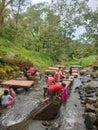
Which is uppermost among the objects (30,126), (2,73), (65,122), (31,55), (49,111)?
(31,55)

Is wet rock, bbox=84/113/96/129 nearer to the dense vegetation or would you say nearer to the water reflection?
the water reflection

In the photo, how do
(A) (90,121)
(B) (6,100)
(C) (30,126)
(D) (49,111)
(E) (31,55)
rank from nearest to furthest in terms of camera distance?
(C) (30,126) < (A) (90,121) < (D) (49,111) < (B) (6,100) < (E) (31,55)

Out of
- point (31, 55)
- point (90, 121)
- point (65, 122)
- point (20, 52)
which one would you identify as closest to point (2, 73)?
point (65, 122)

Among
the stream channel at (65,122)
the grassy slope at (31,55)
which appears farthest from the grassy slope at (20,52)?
the stream channel at (65,122)

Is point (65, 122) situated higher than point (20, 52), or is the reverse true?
point (20, 52)

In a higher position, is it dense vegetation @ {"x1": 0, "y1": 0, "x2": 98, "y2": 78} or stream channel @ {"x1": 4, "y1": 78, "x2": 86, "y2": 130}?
dense vegetation @ {"x1": 0, "y1": 0, "x2": 98, "y2": 78}

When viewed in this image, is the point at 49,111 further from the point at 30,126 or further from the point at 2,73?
the point at 2,73

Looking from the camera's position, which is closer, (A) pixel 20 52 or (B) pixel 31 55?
(A) pixel 20 52

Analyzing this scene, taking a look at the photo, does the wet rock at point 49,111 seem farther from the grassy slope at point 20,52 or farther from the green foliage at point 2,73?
the grassy slope at point 20,52

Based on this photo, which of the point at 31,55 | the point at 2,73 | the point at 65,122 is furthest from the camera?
the point at 31,55

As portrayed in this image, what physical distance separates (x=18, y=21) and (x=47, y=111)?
Answer: 92.7 feet

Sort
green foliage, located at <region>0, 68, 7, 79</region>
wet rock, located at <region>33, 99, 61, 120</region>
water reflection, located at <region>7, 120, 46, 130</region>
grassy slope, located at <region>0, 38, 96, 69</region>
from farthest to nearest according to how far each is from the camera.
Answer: grassy slope, located at <region>0, 38, 96, 69</region>
green foliage, located at <region>0, 68, 7, 79</region>
wet rock, located at <region>33, 99, 61, 120</region>
water reflection, located at <region>7, 120, 46, 130</region>

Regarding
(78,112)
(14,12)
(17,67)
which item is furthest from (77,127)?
(14,12)

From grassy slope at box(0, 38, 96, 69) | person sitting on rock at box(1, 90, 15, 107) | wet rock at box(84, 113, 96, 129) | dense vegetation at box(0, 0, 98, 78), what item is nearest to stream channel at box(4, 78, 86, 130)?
wet rock at box(84, 113, 96, 129)
